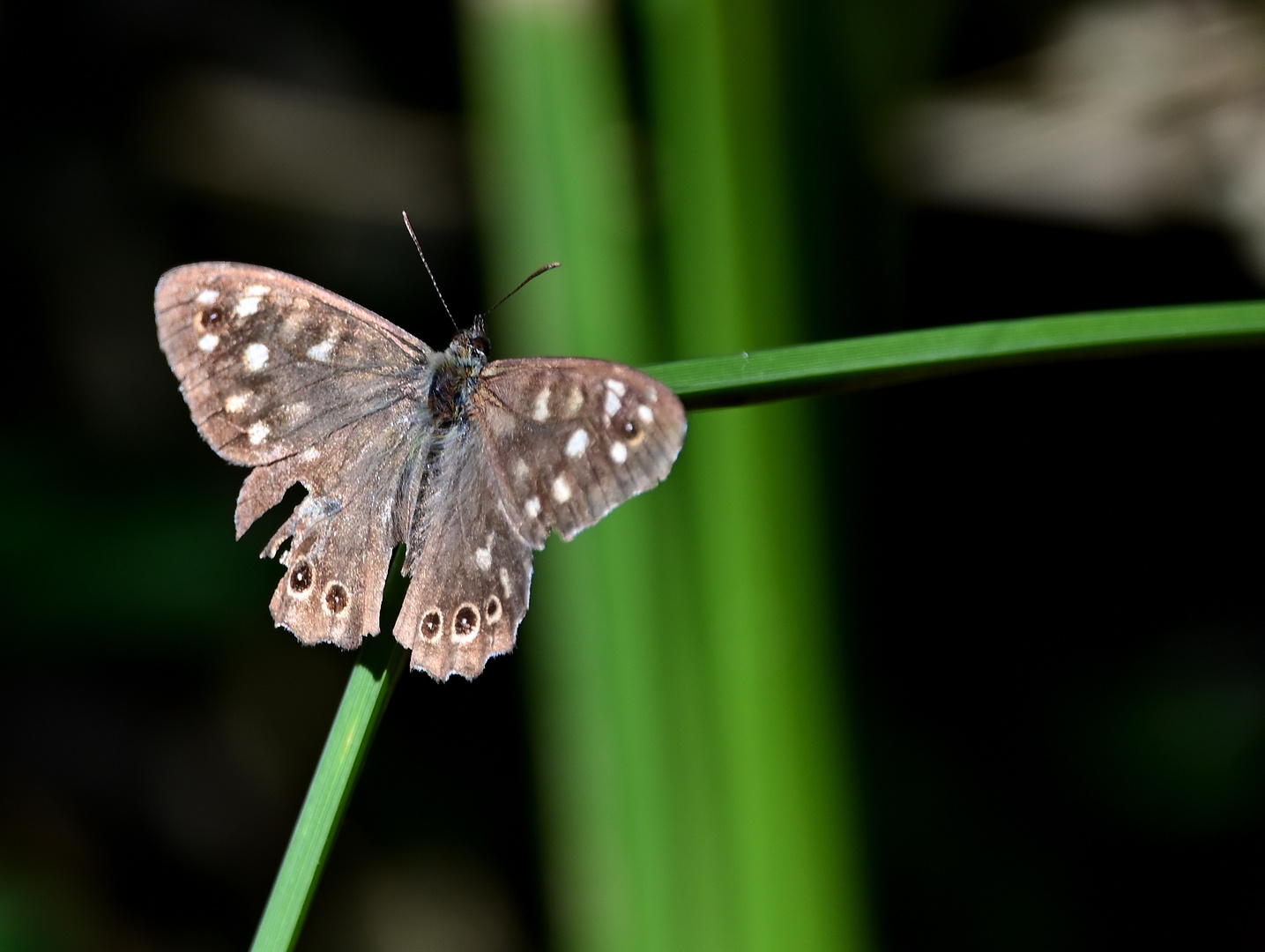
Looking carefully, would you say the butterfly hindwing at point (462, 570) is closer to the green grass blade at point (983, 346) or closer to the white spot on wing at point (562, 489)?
the white spot on wing at point (562, 489)

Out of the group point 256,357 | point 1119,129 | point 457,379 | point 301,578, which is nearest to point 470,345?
point 457,379

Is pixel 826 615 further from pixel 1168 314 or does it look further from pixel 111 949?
pixel 111 949

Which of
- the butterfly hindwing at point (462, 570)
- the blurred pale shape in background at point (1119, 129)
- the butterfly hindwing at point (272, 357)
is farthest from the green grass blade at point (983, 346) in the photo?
the blurred pale shape in background at point (1119, 129)

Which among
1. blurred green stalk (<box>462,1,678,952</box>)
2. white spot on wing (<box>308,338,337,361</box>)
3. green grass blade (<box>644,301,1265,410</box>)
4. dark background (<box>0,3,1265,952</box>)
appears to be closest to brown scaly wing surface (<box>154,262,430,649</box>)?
white spot on wing (<box>308,338,337,361</box>)

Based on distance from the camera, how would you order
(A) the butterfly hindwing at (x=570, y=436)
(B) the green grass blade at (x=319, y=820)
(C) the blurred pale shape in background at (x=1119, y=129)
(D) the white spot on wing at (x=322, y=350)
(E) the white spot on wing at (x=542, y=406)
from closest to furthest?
(B) the green grass blade at (x=319, y=820)
(A) the butterfly hindwing at (x=570, y=436)
(E) the white spot on wing at (x=542, y=406)
(D) the white spot on wing at (x=322, y=350)
(C) the blurred pale shape in background at (x=1119, y=129)

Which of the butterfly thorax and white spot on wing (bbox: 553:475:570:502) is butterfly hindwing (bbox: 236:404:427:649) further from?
white spot on wing (bbox: 553:475:570:502)

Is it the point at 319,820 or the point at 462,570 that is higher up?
the point at 462,570

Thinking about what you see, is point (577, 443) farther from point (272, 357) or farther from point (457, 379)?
point (272, 357)
